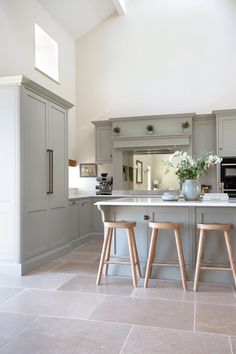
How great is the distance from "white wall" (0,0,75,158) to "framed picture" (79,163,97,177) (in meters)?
1.52

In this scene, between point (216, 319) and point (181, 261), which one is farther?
point (181, 261)

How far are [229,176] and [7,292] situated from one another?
4136mm

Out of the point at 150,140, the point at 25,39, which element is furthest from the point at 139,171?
the point at 25,39

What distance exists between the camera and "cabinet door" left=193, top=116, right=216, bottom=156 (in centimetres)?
590

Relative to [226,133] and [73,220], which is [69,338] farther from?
[226,133]

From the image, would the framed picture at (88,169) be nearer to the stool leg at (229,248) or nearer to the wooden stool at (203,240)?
the wooden stool at (203,240)

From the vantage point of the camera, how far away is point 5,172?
3.72m

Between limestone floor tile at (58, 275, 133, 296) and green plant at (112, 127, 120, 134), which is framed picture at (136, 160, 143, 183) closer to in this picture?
green plant at (112, 127, 120, 134)

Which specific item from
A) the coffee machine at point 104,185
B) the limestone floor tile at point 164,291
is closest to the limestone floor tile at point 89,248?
the coffee machine at point 104,185

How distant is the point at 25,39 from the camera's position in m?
5.18

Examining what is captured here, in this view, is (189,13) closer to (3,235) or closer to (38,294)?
(3,235)

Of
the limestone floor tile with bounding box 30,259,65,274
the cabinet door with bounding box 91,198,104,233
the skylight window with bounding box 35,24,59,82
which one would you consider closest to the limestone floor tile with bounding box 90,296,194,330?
the limestone floor tile with bounding box 30,259,65,274

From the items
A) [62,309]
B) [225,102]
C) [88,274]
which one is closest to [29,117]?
[88,274]

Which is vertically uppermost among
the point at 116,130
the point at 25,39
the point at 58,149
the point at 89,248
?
the point at 25,39
